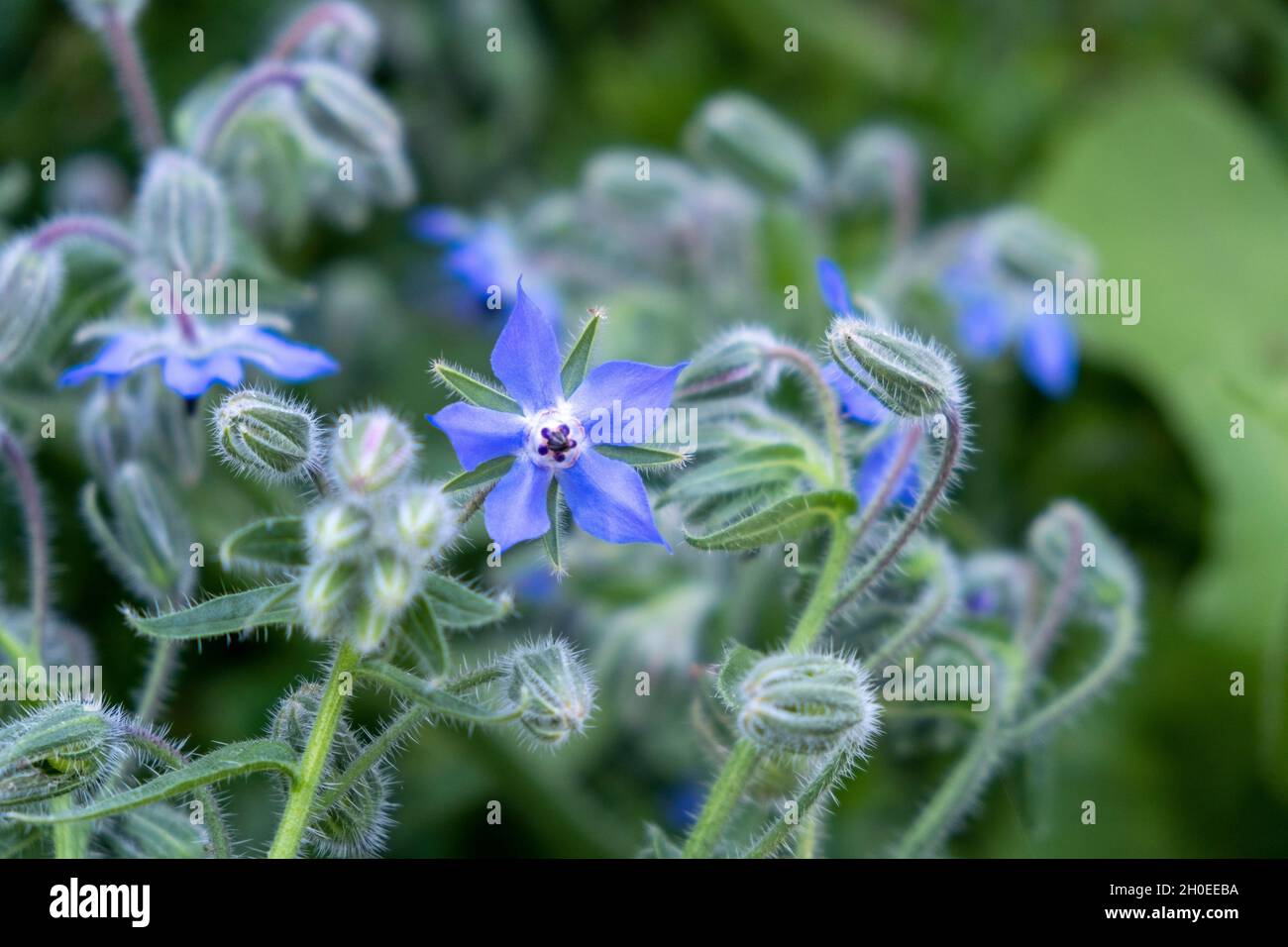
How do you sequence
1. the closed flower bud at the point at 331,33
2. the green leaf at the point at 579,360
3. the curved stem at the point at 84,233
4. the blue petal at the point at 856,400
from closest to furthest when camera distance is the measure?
the green leaf at the point at 579,360
the blue petal at the point at 856,400
the curved stem at the point at 84,233
the closed flower bud at the point at 331,33

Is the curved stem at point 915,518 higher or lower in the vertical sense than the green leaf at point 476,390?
lower

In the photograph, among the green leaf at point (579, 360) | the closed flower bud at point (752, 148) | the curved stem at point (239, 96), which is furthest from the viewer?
the closed flower bud at point (752, 148)

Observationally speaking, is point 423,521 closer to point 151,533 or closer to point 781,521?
point 781,521

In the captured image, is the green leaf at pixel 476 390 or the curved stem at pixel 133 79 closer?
the green leaf at pixel 476 390

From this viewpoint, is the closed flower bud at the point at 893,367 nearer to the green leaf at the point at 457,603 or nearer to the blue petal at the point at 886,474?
the blue petal at the point at 886,474

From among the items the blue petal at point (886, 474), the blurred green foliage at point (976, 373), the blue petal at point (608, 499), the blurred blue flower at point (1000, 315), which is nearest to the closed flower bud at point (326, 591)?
the blue petal at point (608, 499)
